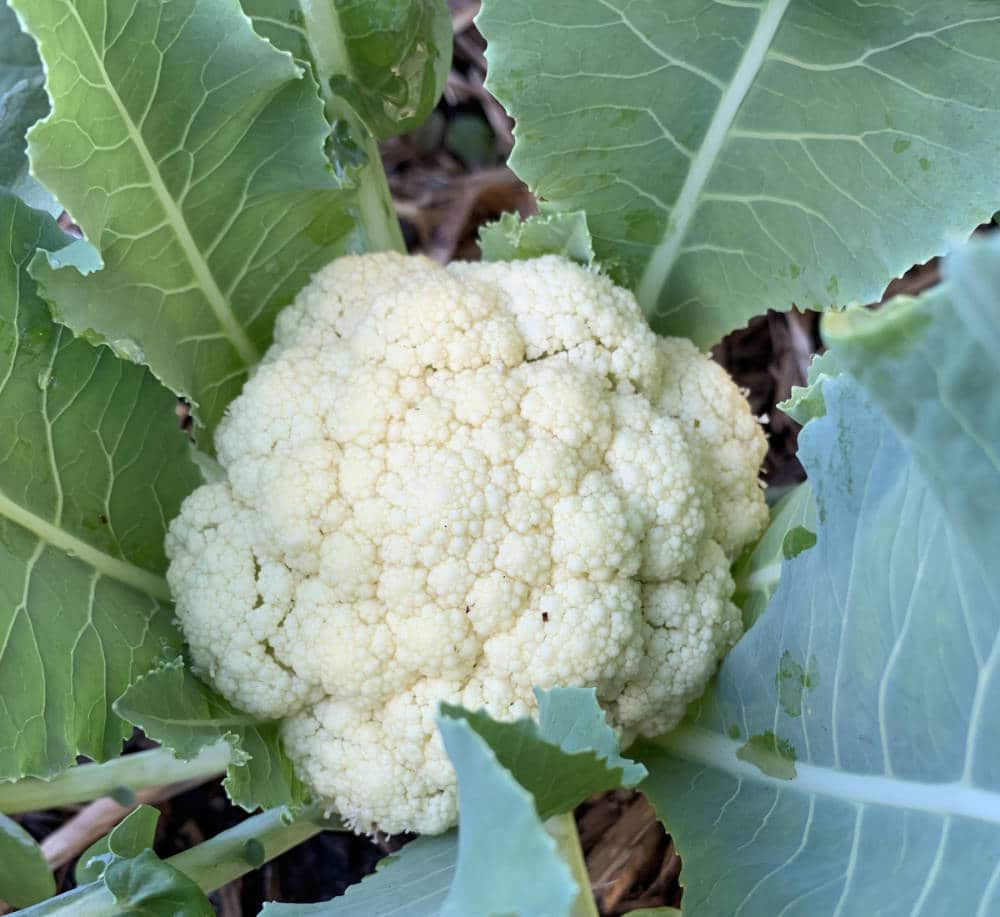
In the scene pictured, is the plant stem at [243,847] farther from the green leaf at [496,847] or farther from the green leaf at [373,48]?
the green leaf at [373,48]

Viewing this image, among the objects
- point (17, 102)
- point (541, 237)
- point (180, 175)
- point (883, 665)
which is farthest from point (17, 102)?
point (883, 665)

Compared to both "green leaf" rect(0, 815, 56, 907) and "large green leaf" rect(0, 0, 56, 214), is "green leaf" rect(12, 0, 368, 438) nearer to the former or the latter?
"large green leaf" rect(0, 0, 56, 214)

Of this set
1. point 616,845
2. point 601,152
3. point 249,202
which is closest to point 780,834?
point 616,845

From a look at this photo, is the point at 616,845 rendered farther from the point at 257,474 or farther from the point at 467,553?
the point at 257,474

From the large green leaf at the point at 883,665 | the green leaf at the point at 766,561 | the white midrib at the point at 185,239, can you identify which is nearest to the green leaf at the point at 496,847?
the large green leaf at the point at 883,665

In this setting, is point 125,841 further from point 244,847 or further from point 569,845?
point 569,845
